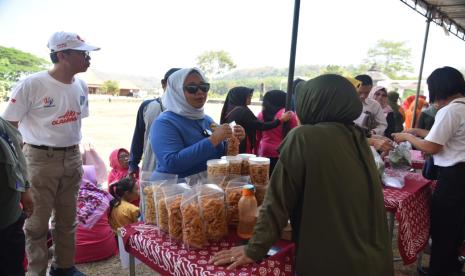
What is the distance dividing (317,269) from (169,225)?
58 centimetres

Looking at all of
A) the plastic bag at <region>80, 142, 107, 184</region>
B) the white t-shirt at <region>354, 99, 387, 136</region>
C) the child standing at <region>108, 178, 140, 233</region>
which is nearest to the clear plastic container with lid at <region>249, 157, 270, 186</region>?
the child standing at <region>108, 178, 140, 233</region>

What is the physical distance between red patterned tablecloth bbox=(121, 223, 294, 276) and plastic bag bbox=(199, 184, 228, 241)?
0.05m

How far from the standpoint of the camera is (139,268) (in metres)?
2.69

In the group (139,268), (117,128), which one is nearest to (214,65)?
(117,128)

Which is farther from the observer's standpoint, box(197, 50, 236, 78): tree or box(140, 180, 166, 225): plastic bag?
box(197, 50, 236, 78): tree

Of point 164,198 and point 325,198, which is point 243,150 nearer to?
point 164,198

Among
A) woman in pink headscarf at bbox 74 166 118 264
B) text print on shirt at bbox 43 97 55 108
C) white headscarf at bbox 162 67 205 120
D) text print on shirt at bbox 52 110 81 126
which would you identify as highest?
white headscarf at bbox 162 67 205 120

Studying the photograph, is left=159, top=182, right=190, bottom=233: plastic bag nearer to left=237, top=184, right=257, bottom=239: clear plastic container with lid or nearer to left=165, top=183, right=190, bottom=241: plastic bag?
left=165, top=183, right=190, bottom=241: plastic bag

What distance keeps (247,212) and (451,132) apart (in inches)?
64.0

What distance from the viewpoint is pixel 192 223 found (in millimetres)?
1173

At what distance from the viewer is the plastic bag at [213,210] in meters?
1.21

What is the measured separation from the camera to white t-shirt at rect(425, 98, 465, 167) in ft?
6.63

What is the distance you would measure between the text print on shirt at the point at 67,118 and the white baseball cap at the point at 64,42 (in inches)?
17.8

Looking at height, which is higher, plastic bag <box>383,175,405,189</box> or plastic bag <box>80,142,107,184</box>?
plastic bag <box>383,175,405,189</box>
